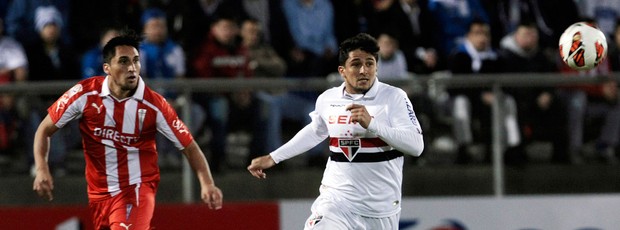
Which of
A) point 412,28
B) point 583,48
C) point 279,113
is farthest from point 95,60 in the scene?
point 583,48

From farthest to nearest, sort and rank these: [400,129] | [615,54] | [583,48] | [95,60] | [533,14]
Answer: [533,14] < [615,54] < [95,60] < [583,48] < [400,129]

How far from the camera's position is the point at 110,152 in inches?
338

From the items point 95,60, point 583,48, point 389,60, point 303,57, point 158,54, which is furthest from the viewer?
point 303,57

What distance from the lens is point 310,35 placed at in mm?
12664

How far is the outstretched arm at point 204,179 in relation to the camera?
8.36 metres

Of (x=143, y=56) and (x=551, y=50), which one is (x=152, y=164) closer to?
(x=143, y=56)

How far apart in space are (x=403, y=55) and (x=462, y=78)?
1465 millimetres

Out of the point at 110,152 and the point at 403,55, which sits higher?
the point at 403,55

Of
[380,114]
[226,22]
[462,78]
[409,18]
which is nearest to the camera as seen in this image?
[380,114]

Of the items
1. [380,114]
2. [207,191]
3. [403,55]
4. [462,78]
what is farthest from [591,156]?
[207,191]

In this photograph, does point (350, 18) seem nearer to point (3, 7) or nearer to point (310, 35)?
point (310, 35)

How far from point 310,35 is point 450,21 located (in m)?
1.56

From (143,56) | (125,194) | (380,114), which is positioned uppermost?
(143,56)

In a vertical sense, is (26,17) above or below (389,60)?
above
